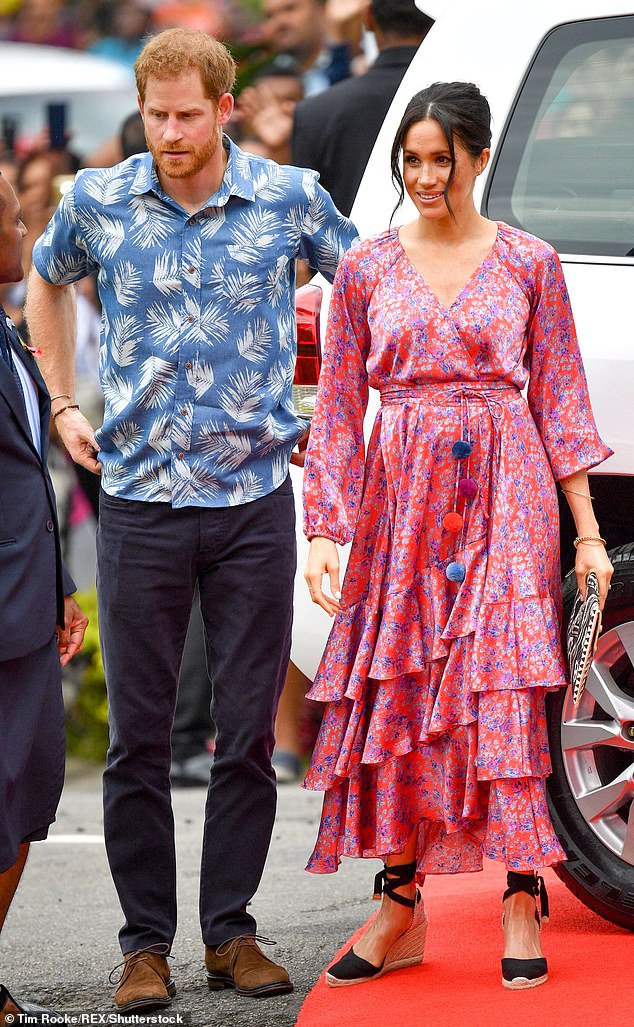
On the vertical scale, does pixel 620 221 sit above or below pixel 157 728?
above

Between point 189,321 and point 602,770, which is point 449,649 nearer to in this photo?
point 602,770

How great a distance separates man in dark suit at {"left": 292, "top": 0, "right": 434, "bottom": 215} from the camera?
5.70 meters

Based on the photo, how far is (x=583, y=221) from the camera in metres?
3.73

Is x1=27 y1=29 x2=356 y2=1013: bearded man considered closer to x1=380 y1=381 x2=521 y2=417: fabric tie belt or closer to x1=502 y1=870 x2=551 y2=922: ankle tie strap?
x1=380 y1=381 x2=521 y2=417: fabric tie belt

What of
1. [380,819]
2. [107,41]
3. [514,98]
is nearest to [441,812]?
[380,819]

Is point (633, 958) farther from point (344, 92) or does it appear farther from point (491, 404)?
point (344, 92)

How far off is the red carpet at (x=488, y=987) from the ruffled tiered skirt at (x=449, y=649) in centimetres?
26

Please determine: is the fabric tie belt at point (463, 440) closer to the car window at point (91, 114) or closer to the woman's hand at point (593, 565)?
the woman's hand at point (593, 565)

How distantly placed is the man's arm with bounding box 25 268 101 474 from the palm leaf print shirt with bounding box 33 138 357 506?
0.13 meters

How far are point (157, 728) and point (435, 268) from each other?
124 centimetres

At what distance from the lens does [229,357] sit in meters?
3.56

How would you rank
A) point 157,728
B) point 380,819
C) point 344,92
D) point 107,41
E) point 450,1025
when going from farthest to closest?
point 107,41 < point 344,92 < point 157,728 < point 380,819 < point 450,1025

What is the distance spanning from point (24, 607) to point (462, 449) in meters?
0.96

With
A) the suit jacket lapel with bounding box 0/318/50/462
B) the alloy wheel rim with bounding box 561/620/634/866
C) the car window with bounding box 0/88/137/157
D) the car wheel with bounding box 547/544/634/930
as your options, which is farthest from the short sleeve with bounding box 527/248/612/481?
the car window with bounding box 0/88/137/157
